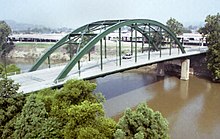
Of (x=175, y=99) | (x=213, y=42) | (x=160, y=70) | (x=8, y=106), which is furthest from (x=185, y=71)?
(x=8, y=106)

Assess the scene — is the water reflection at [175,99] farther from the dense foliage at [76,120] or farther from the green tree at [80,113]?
the green tree at [80,113]

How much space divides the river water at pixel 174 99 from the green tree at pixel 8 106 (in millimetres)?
10977

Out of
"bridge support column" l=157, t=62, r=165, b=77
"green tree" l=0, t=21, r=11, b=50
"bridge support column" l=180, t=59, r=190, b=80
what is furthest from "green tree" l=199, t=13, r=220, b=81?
"green tree" l=0, t=21, r=11, b=50

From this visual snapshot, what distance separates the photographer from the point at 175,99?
107 feet

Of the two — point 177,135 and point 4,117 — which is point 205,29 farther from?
point 4,117

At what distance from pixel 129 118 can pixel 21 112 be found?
7132 mm

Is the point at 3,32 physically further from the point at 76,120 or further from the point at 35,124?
the point at 76,120

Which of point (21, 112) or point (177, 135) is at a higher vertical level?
point (21, 112)

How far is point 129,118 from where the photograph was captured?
1441 cm

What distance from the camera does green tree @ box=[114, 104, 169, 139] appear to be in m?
14.0

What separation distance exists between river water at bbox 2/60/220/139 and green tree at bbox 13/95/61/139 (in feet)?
35.6

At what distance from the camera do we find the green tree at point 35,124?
1454cm

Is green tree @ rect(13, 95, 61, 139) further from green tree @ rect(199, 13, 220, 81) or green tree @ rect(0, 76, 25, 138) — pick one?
green tree @ rect(199, 13, 220, 81)

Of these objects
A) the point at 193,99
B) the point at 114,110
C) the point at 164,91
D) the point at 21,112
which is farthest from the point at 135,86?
the point at 21,112
